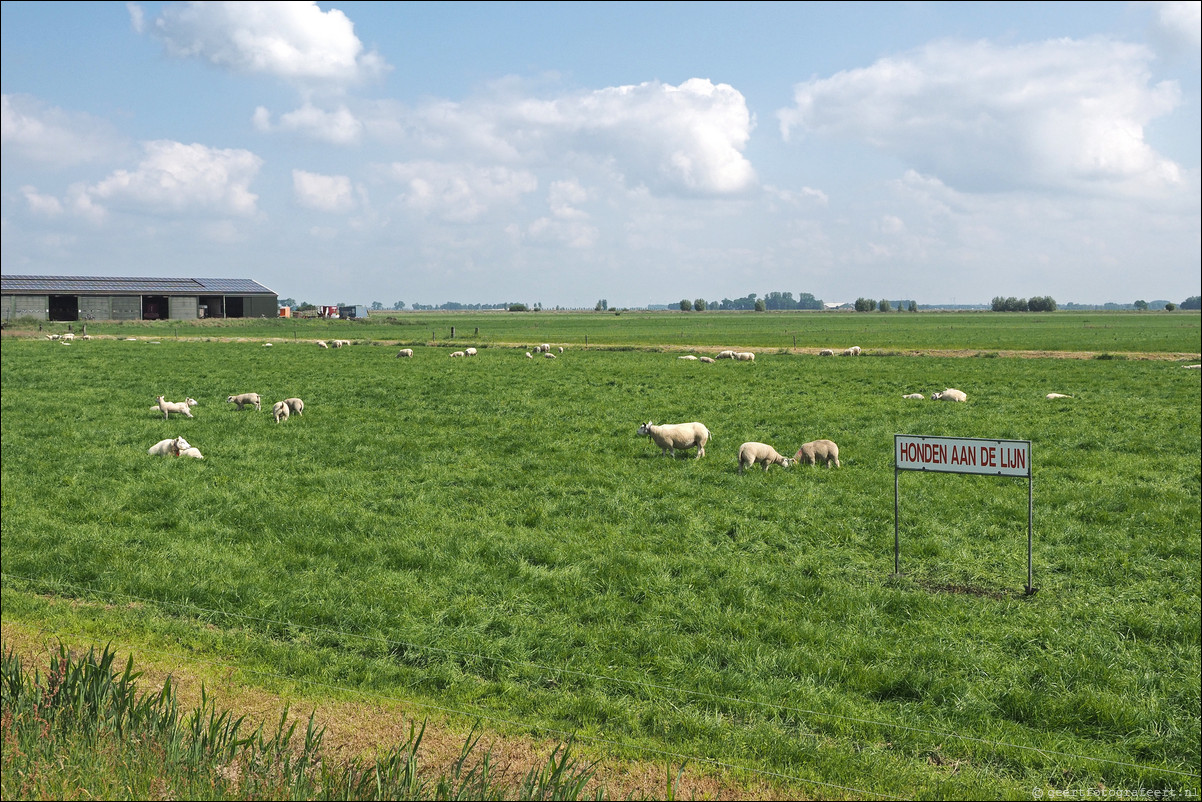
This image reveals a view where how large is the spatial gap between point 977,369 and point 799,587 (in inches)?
1303

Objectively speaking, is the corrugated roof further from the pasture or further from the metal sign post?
the metal sign post

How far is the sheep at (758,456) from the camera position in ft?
55.7

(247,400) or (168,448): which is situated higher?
(247,400)

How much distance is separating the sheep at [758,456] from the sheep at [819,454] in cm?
40

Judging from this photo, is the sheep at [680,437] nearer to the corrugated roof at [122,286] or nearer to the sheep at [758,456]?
the sheep at [758,456]

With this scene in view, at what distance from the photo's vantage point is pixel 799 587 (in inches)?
432

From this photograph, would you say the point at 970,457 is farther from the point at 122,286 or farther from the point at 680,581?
the point at 122,286

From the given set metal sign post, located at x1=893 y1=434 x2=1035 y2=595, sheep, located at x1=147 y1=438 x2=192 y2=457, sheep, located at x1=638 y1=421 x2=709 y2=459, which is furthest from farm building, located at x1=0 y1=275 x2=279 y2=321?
metal sign post, located at x1=893 y1=434 x2=1035 y2=595

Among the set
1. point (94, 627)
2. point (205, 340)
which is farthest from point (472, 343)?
point (94, 627)

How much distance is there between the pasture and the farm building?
284 feet

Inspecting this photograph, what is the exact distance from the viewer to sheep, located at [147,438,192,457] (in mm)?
18623

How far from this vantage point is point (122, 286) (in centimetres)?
10194

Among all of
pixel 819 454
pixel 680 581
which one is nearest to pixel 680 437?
pixel 819 454

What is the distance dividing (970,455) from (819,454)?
21.7 feet
